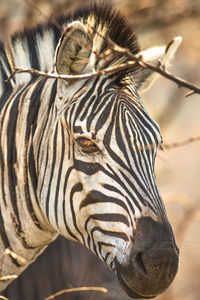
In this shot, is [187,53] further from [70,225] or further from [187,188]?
[70,225]

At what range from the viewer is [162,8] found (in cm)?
1010

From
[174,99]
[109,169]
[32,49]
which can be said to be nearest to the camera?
[109,169]

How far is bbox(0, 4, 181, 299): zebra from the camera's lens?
142 inches

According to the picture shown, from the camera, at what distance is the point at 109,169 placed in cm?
372

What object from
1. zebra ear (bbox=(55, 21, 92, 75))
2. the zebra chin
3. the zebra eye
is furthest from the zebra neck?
the zebra chin

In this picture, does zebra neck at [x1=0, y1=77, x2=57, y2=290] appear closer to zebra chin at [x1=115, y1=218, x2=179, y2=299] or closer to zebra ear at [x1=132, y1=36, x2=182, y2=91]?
zebra ear at [x1=132, y1=36, x2=182, y2=91]

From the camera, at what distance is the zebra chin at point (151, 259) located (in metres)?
3.48

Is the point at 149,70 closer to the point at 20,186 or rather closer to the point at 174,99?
the point at 20,186

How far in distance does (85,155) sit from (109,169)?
20 centimetres

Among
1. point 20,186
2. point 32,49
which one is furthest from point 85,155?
point 32,49

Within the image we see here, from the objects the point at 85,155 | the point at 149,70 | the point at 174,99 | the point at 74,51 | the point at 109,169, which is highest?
the point at 74,51

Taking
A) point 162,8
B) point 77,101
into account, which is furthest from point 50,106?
point 162,8

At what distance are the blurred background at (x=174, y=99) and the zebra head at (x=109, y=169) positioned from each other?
355mm

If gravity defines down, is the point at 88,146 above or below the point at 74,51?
below
